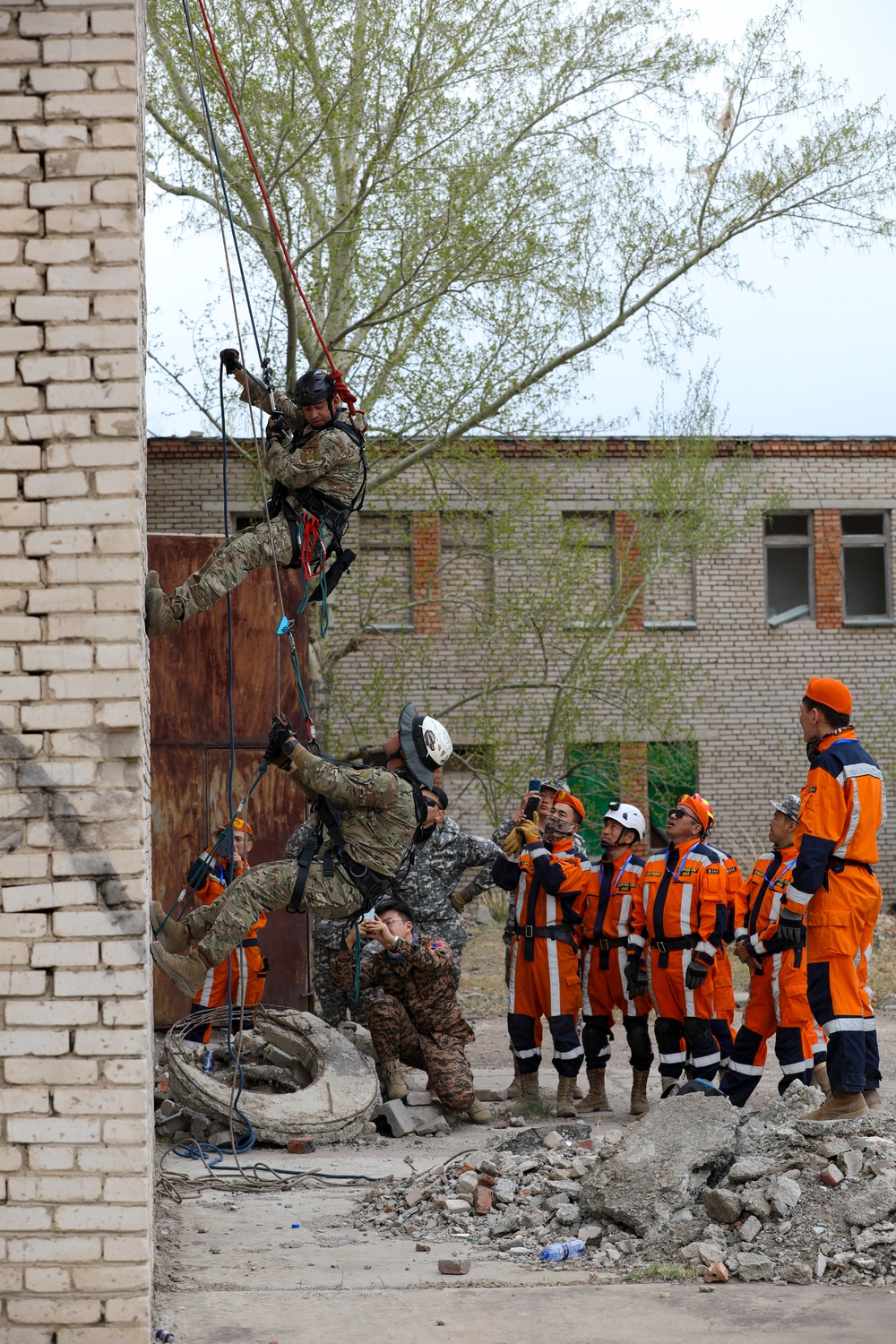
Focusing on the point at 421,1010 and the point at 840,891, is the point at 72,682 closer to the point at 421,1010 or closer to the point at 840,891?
the point at 840,891

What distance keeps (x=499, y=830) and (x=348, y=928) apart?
1.36 meters

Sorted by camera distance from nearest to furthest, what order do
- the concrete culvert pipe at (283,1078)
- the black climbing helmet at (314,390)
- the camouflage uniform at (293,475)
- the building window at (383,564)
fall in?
the camouflage uniform at (293,475) → the black climbing helmet at (314,390) → the concrete culvert pipe at (283,1078) → the building window at (383,564)

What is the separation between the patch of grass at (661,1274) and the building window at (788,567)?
16426mm

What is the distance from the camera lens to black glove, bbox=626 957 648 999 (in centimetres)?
896

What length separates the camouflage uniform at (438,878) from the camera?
991 cm

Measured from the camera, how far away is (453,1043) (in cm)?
877

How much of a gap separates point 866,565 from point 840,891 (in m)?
15.8

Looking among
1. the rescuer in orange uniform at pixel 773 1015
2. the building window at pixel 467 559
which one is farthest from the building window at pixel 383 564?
the rescuer in orange uniform at pixel 773 1015

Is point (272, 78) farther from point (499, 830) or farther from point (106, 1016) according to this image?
point (106, 1016)

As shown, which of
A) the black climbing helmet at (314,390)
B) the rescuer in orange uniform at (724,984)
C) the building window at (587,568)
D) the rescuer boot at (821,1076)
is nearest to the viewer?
the black climbing helmet at (314,390)

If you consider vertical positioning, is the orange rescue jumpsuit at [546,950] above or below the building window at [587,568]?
below

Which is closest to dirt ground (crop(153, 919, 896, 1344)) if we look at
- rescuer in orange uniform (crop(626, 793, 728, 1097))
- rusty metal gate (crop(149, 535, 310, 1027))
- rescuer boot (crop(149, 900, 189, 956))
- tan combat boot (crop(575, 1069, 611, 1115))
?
rescuer boot (crop(149, 900, 189, 956))

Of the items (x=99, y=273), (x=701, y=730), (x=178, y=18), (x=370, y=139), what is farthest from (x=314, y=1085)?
(x=701, y=730)

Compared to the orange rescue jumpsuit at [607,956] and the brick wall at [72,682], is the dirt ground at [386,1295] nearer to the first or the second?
the brick wall at [72,682]
